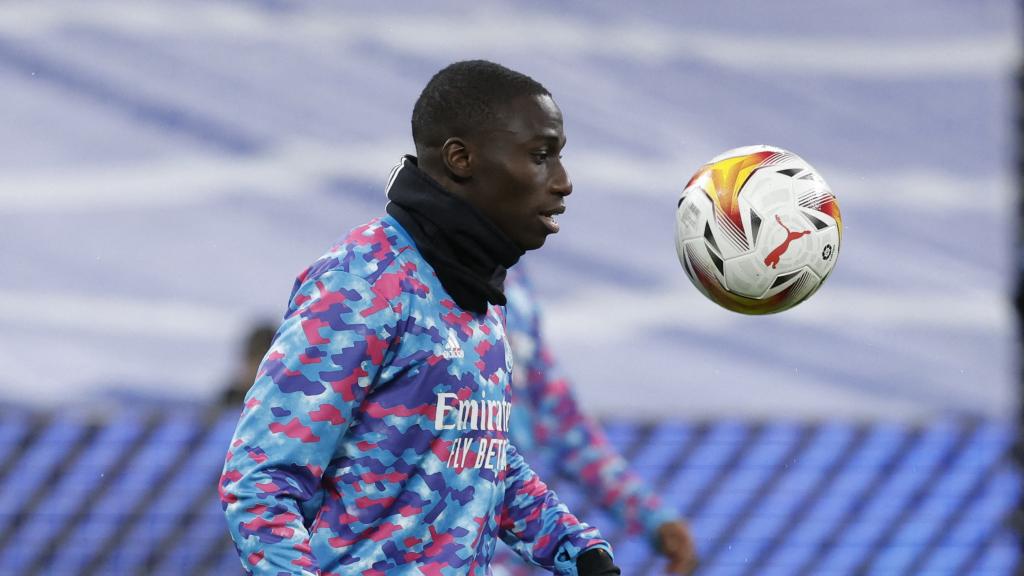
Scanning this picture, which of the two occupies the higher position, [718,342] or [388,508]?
[388,508]

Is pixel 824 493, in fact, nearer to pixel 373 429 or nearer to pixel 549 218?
pixel 549 218

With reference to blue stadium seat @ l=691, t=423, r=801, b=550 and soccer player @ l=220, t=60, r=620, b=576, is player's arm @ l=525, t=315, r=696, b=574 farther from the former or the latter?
blue stadium seat @ l=691, t=423, r=801, b=550

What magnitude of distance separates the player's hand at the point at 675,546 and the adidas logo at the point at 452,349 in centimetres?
178

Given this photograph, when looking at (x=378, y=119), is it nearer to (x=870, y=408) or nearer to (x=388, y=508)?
(x=870, y=408)

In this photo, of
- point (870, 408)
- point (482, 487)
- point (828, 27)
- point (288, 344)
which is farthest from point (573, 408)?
point (828, 27)

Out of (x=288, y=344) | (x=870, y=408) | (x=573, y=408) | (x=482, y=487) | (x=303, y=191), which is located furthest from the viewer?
(x=303, y=191)

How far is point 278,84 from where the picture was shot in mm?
16016

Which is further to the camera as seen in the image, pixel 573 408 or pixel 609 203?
pixel 609 203

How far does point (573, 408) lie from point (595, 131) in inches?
448

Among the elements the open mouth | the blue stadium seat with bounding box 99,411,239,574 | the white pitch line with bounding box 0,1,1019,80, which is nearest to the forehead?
the open mouth

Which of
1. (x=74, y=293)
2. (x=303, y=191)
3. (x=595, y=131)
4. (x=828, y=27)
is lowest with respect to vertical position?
(x=74, y=293)

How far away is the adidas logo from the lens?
2938 mm

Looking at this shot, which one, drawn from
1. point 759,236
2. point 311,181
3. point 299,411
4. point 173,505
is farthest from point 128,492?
point 311,181

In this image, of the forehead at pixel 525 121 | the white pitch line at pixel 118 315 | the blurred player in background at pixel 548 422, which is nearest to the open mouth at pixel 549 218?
the forehead at pixel 525 121
